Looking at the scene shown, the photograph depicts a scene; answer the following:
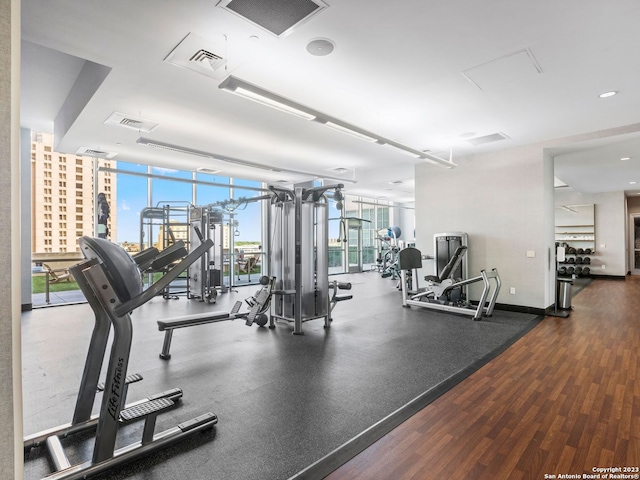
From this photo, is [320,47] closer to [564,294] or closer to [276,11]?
[276,11]

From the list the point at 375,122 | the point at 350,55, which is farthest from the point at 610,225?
the point at 350,55

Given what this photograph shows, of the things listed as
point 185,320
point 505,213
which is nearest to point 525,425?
point 185,320

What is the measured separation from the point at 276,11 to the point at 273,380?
292 centimetres

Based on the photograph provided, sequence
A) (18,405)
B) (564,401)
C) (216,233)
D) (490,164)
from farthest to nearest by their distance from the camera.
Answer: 1. (216,233)
2. (490,164)
3. (564,401)
4. (18,405)

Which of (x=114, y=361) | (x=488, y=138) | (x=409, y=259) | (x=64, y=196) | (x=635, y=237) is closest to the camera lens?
(x=114, y=361)

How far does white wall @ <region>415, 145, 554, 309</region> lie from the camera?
5703 millimetres

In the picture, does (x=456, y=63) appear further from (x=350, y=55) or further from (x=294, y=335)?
(x=294, y=335)

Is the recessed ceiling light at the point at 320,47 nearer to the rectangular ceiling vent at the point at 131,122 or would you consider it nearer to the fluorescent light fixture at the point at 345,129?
the fluorescent light fixture at the point at 345,129

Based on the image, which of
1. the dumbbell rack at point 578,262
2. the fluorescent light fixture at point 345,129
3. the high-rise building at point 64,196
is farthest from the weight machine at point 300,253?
the dumbbell rack at point 578,262

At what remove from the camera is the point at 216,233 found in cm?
796

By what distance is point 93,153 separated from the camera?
6488mm

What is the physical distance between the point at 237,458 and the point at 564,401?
8.07 feet

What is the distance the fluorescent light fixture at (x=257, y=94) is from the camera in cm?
291

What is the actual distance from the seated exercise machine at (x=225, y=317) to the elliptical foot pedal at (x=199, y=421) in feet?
4.70
